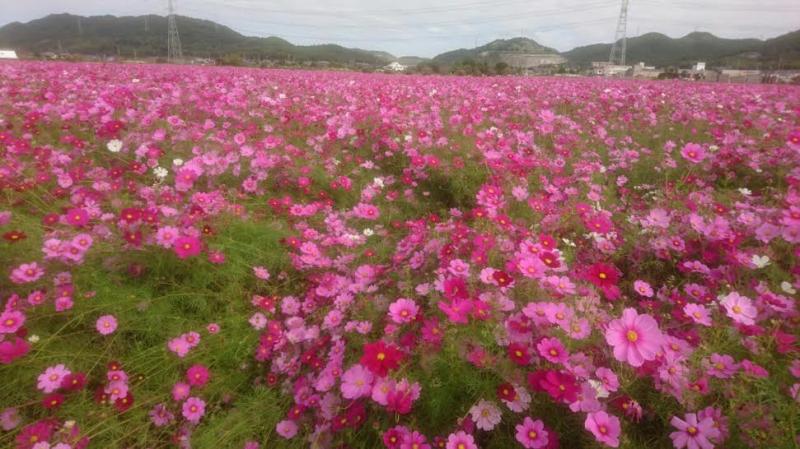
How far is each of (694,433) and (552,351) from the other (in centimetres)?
45

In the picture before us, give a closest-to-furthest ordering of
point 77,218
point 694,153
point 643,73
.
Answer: point 77,218 → point 694,153 → point 643,73

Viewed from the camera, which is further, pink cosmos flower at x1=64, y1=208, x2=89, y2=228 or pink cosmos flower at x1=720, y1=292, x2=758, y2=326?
pink cosmos flower at x1=64, y1=208, x2=89, y2=228

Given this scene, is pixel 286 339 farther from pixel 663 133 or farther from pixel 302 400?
pixel 663 133

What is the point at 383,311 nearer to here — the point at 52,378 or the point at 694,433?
the point at 694,433

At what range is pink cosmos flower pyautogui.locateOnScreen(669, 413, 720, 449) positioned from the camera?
1226mm

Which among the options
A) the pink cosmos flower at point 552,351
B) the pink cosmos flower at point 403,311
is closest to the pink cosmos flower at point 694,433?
the pink cosmos flower at point 552,351

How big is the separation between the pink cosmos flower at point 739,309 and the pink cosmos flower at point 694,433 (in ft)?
1.84

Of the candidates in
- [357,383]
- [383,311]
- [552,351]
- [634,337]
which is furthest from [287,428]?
[634,337]

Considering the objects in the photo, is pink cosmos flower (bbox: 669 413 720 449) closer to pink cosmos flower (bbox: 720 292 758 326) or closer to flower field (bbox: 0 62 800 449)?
flower field (bbox: 0 62 800 449)

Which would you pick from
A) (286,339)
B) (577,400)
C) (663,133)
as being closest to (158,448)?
(286,339)

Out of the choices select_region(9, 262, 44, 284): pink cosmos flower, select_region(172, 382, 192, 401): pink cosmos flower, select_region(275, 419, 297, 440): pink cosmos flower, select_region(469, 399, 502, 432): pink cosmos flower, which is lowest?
select_region(275, 419, 297, 440): pink cosmos flower

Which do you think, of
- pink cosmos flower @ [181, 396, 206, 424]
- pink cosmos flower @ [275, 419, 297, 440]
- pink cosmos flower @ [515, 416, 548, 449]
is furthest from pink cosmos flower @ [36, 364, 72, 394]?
pink cosmos flower @ [515, 416, 548, 449]

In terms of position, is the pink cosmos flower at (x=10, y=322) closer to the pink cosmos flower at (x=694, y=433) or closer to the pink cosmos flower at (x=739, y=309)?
the pink cosmos flower at (x=694, y=433)

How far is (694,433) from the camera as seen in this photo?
1.26 metres
